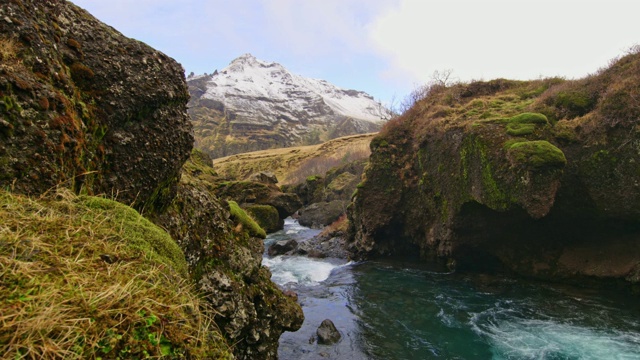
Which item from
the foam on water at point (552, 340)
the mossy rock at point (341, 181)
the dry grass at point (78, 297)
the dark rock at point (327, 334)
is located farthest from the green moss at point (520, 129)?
the mossy rock at point (341, 181)

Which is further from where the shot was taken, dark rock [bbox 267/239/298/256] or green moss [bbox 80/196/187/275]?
dark rock [bbox 267/239/298/256]

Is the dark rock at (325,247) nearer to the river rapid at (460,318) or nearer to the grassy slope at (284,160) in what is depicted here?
the river rapid at (460,318)

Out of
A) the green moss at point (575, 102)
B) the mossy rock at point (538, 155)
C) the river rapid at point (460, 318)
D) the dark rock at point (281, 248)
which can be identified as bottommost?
the dark rock at point (281, 248)

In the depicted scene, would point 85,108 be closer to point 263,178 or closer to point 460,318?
point 460,318

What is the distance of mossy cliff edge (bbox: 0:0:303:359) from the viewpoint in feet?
7.37

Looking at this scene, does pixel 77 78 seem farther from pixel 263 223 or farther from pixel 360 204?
pixel 263 223

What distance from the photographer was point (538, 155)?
16516 mm

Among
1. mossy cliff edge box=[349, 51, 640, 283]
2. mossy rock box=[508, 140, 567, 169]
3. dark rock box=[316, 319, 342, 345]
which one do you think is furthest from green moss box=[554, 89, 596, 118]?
dark rock box=[316, 319, 342, 345]

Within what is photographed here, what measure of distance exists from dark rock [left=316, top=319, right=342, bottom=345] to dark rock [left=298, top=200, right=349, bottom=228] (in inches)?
1155

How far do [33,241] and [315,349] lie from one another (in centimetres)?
1183

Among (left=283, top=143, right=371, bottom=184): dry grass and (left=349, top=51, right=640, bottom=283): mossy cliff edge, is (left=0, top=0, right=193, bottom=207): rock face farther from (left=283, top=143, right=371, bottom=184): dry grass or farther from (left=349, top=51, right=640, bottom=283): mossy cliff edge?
(left=283, top=143, right=371, bottom=184): dry grass

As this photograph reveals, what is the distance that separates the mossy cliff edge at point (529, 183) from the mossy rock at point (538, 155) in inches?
1.6

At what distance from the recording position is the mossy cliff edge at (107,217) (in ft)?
7.37

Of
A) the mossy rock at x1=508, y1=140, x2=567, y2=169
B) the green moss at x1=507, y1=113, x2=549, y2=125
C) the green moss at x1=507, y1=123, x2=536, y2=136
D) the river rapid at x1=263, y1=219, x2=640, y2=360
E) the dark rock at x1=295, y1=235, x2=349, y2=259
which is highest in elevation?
the green moss at x1=507, y1=113, x2=549, y2=125
